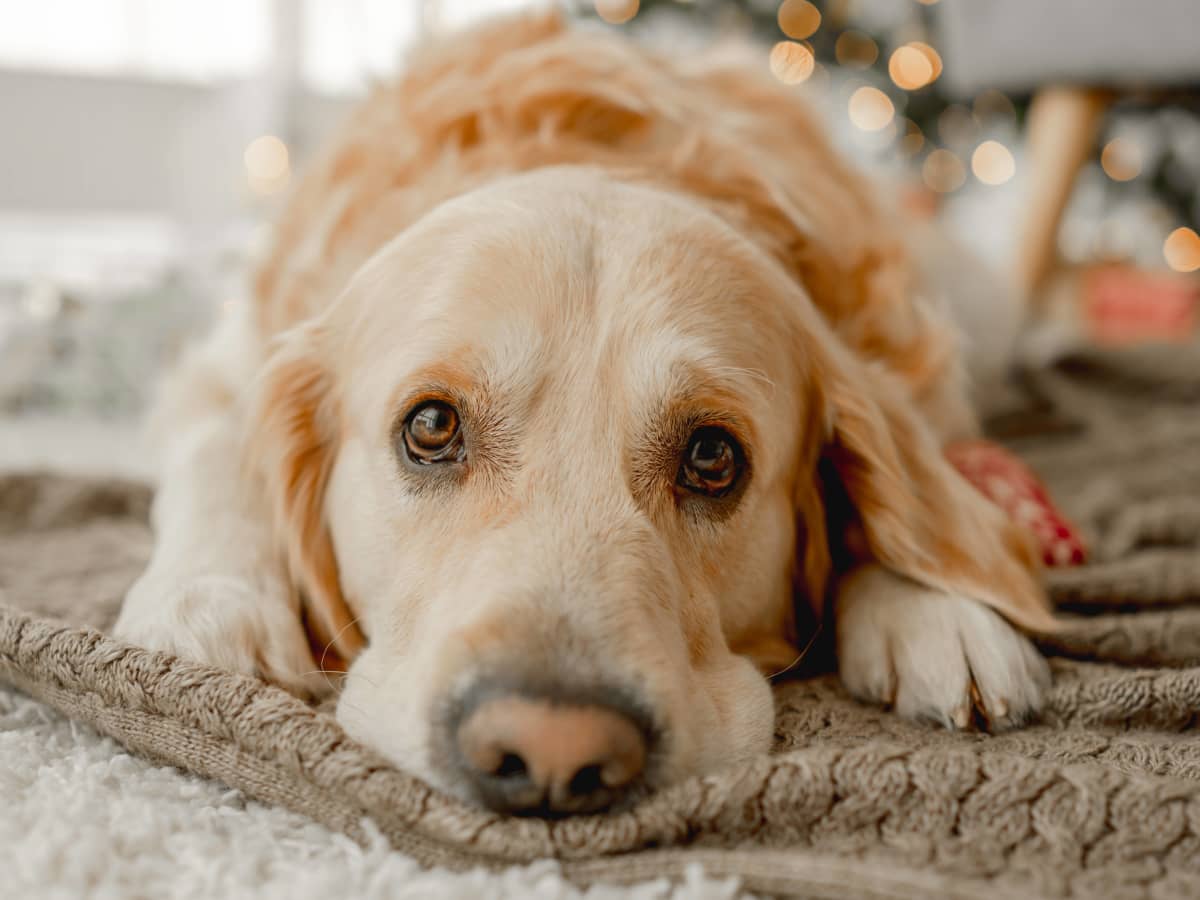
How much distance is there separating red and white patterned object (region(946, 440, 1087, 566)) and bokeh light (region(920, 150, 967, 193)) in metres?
5.61

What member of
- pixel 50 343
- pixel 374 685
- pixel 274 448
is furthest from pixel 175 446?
pixel 50 343

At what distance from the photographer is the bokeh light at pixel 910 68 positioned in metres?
6.70

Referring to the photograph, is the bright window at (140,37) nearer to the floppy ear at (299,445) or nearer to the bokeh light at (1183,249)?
the floppy ear at (299,445)

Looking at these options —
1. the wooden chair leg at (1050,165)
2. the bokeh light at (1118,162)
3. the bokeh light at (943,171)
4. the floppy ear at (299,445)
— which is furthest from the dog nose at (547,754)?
the bokeh light at (1118,162)

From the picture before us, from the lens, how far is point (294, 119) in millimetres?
7082

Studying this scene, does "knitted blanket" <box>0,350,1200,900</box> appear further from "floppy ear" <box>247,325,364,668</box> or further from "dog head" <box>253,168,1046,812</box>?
"floppy ear" <box>247,325,364,668</box>

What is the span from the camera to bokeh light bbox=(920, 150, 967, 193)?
732 cm

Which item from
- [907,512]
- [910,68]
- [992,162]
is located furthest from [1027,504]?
[992,162]

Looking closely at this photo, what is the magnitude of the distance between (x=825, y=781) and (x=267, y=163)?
6654mm

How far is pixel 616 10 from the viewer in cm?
657

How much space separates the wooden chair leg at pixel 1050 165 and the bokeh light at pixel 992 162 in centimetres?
231

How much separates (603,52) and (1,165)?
232 inches

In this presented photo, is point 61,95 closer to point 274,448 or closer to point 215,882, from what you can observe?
point 274,448

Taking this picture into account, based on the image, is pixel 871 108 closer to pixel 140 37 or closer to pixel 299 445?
pixel 140 37
